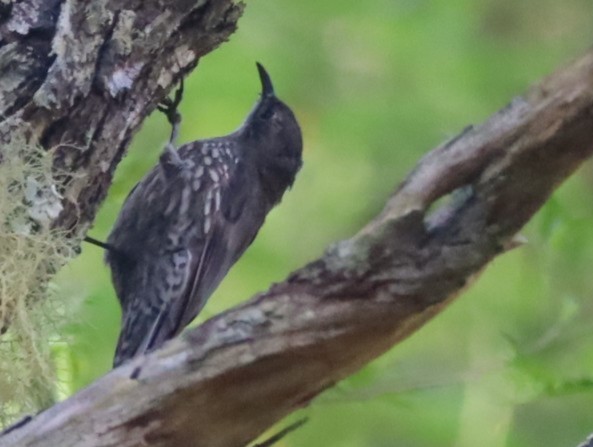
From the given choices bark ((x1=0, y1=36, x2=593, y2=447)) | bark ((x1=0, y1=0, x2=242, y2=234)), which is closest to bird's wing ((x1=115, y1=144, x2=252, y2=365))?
bark ((x1=0, y1=0, x2=242, y2=234))

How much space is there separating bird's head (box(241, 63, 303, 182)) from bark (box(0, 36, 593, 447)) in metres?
1.68

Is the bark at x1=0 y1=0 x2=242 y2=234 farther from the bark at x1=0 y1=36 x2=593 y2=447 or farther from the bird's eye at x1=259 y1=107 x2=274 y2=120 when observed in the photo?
the bird's eye at x1=259 y1=107 x2=274 y2=120

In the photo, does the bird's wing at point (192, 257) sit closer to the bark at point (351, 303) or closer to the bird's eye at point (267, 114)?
the bird's eye at point (267, 114)

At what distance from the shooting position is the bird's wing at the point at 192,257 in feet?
9.45

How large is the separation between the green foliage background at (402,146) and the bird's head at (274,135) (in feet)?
0.16

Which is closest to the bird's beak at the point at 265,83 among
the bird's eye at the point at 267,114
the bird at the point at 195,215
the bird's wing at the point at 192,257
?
the bird at the point at 195,215

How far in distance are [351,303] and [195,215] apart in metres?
1.69

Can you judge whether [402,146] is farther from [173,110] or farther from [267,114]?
[173,110]

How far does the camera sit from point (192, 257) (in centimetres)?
302

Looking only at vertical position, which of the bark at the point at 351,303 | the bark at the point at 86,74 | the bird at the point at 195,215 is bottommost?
the bark at the point at 351,303

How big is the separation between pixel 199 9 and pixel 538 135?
883 mm

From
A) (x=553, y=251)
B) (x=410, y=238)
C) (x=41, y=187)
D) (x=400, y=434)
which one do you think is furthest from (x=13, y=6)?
(x=400, y=434)

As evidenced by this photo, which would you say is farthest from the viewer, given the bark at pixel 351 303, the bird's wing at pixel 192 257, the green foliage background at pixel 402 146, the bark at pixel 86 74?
the bird's wing at pixel 192 257

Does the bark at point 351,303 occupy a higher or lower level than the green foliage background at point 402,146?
lower
